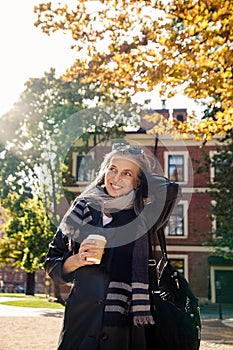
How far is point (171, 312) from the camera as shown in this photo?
7.38 ft

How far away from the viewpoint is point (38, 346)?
841 cm

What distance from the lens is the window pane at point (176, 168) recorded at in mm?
27859

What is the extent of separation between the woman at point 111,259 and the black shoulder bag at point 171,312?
0.27ft

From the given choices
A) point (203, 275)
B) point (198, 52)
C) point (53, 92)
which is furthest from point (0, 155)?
point (198, 52)

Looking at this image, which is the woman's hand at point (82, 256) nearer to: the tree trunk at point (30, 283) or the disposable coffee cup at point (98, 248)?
the disposable coffee cup at point (98, 248)

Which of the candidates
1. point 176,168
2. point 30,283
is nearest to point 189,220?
point 176,168

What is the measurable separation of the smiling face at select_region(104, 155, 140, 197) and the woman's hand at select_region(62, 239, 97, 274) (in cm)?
47

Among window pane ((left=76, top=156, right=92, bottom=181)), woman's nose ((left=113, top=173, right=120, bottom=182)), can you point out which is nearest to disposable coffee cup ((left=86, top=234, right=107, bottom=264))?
woman's nose ((left=113, top=173, right=120, bottom=182))

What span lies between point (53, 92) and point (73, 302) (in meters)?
21.6

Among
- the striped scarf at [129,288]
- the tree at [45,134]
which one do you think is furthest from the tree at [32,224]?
the striped scarf at [129,288]

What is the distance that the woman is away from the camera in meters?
2.16

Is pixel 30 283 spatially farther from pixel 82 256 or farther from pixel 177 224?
pixel 82 256

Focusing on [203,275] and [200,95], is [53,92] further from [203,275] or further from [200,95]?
[200,95]

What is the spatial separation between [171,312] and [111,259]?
0.42 m
